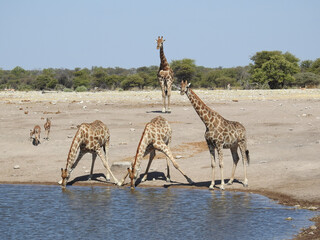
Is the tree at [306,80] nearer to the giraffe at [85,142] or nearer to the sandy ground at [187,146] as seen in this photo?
the sandy ground at [187,146]

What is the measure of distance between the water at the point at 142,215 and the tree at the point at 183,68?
6471 centimetres

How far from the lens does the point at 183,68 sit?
8006 cm

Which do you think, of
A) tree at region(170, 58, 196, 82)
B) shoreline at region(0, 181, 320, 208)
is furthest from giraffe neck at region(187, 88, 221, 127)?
tree at region(170, 58, 196, 82)

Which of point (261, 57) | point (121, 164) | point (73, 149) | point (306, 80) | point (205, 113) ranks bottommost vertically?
point (121, 164)

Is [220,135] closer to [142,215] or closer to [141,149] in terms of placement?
[141,149]

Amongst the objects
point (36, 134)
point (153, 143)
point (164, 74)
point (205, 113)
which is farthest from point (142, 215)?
point (164, 74)

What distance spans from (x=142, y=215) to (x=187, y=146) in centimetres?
908

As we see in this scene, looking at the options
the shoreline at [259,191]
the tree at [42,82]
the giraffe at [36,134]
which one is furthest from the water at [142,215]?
the tree at [42,82]

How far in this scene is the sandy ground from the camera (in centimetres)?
1609

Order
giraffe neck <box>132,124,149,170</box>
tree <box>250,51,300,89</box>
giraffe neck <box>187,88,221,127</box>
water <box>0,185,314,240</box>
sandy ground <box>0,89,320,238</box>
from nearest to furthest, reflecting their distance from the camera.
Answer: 1. water <box>0,185,314,240</box>
2. giraffe neck <box>187,88,221,127</box>
3. giraffe neck <box>132,124,149,170</box>
4. sandy ground <box>0,89,320,238</box>
5. tree <box>250,51,300,89</box>

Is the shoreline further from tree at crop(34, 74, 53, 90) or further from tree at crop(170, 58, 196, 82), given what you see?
tree at crop(170, 58, 196, 82)

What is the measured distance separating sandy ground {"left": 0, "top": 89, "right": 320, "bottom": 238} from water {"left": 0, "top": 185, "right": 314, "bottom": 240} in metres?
1.11

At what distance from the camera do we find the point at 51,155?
2061cm

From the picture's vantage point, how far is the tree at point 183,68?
7975cm
